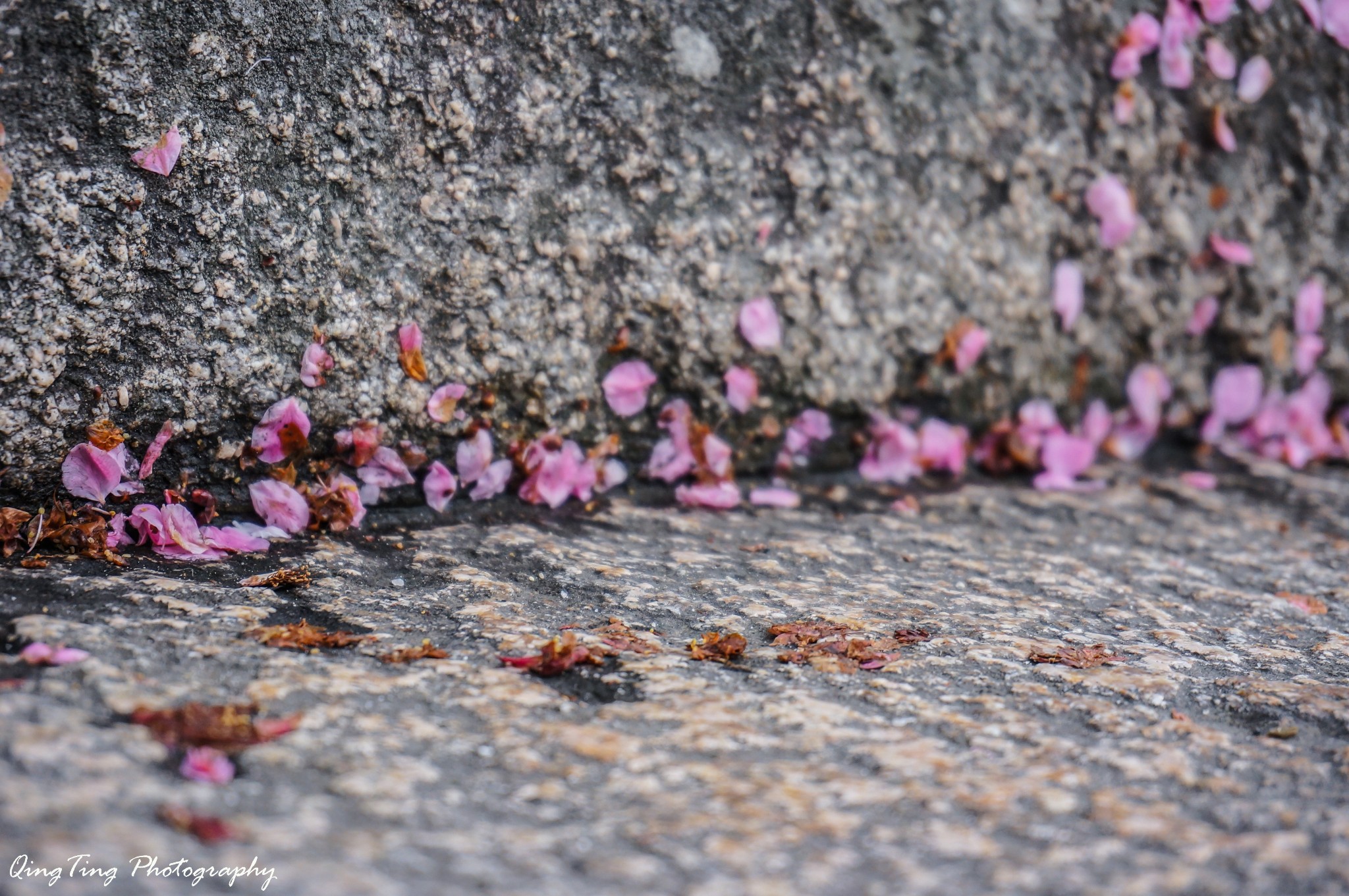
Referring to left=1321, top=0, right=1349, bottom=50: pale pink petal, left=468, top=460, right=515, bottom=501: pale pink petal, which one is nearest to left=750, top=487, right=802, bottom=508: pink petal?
left=468, top=460, right=515, bottom=501: pale pink petal

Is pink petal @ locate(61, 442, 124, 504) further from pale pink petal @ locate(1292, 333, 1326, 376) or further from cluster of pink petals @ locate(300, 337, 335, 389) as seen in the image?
pale pink petal @ locate(1292, 333, 1326, 376)

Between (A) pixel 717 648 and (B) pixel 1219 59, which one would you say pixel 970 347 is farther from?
(A) pixel 717 648

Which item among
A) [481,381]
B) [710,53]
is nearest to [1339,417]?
[710,53]

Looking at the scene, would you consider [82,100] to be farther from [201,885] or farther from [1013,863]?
Result: [1013,863]

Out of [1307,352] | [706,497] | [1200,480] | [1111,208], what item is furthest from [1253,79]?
[706,497]

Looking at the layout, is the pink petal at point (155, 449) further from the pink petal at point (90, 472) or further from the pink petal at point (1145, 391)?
the pink petal at point (1145, 391)

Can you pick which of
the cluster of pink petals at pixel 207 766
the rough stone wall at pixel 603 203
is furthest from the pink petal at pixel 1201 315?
the cluster of pink petals at pixel 207 766
